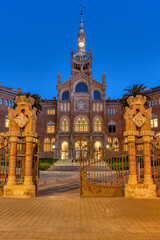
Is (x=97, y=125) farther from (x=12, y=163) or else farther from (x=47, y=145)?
(x=12, y=163)

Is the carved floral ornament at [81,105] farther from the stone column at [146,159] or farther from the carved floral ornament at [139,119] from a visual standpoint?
the stone column at [146,159]

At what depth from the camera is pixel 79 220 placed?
5.84 meters

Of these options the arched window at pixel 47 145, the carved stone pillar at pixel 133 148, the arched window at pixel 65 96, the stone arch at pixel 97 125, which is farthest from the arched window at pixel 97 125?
the carved stone pillar at pixel 133 148

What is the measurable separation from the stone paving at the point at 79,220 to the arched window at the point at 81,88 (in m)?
38.1

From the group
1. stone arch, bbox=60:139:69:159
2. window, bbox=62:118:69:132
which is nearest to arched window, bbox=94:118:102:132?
window, bbox=62:118:69:132

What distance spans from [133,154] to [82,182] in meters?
2.86

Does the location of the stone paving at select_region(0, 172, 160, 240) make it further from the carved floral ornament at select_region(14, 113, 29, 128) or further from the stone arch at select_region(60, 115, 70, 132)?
the stone arch at select_region(60, 115, 70, 132)

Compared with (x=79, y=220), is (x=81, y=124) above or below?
above

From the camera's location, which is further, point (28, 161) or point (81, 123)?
point (81, 123)

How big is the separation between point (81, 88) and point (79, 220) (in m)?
40.8

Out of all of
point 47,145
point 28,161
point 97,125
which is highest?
point 97,125

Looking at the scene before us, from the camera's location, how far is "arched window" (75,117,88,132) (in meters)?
43.4

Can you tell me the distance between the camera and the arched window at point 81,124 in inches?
1710

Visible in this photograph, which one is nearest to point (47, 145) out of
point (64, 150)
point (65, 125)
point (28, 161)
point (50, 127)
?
point (50, 127)
